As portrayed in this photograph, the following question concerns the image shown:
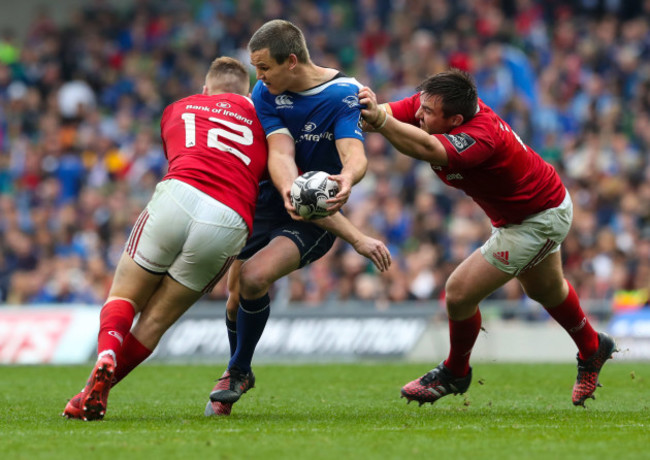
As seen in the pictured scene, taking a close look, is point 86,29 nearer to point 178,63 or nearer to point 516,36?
point 178,63

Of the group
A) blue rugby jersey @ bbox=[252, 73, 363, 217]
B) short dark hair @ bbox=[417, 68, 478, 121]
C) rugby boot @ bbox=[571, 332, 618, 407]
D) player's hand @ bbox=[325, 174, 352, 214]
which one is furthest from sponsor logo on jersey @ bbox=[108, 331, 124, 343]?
rugby boot @ bbox=[571, 332, 618, 407]

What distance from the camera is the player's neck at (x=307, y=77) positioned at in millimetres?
6777

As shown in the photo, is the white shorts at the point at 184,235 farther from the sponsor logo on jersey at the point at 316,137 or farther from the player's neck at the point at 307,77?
the player's neck at the point at 307,77

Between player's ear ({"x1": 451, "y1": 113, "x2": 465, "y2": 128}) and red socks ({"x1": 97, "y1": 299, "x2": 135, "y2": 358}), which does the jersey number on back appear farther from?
player's ear ({"x1": 451, "y1": 113, "x2": 465, "y2": 128})

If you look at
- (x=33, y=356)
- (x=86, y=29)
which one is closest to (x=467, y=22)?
(x=86, y=29)

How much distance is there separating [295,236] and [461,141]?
1232 millimetres

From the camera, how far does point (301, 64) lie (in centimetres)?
675

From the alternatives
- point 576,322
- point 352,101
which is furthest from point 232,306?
point 576,322

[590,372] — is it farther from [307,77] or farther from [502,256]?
[307,77]

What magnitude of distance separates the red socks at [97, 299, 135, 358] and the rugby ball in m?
1.19

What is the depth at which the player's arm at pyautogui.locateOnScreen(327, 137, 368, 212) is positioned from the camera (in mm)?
6238

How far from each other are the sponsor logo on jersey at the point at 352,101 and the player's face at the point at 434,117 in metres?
0.54

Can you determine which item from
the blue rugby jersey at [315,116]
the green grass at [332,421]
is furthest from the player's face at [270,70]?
the green grass at [332,421]

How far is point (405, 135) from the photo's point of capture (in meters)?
6.45
